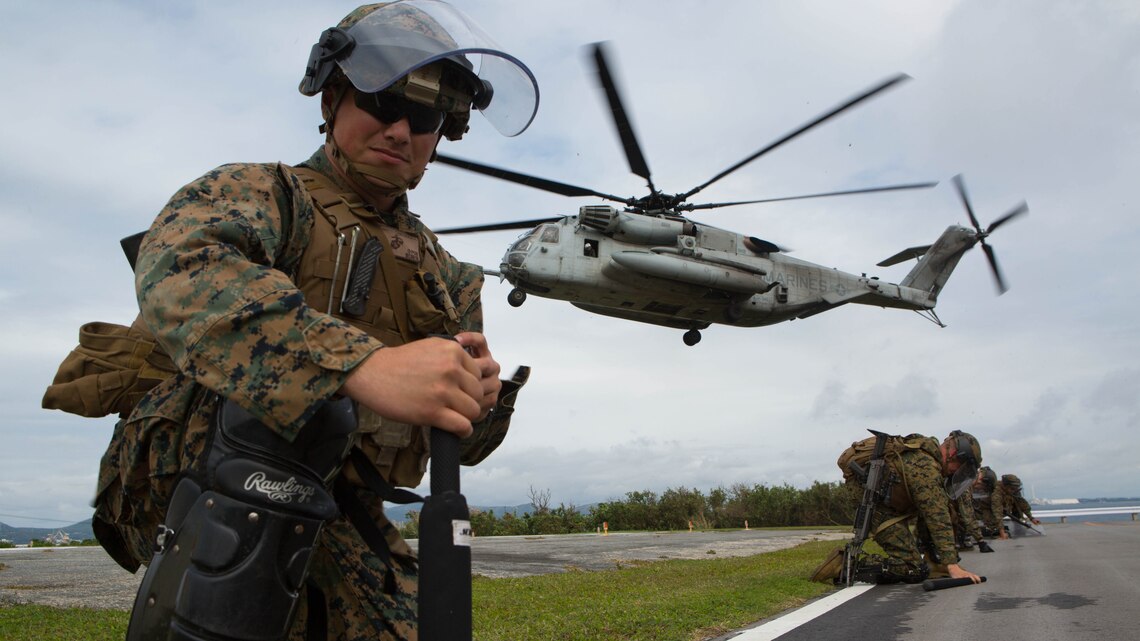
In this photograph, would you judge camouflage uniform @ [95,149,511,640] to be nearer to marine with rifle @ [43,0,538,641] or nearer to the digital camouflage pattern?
marine with rifle @ [43,0,538,641]

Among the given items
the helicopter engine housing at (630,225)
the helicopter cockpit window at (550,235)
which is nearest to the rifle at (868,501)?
the helicopter engine housing at (630,225)

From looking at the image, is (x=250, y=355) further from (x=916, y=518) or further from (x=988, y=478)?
(x=988, y=478)

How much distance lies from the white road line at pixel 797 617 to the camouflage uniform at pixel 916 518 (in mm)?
687

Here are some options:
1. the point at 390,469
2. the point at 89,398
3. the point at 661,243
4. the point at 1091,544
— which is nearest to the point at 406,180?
the point at 390,469

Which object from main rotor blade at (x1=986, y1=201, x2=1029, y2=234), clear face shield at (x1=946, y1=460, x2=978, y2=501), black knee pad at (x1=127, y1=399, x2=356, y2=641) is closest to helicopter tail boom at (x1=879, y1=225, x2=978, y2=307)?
main rotor blade at (x1=986, y1=201, x2=1029, y2=234)

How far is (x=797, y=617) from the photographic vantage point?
5.31m

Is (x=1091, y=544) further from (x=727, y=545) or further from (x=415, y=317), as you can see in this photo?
(x=415, y=317)

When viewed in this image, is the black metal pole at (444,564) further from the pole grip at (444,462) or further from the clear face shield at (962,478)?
the clear face shield at (962,478)

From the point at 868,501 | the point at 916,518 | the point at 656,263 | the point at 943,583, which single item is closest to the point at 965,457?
the point at 916,518

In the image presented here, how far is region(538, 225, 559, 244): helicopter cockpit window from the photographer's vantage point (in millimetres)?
16328

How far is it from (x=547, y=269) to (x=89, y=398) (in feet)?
47.1

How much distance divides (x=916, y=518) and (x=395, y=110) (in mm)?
7720

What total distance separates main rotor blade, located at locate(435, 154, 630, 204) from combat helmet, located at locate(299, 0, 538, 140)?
1227 centimetres

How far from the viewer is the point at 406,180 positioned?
2041 mm
